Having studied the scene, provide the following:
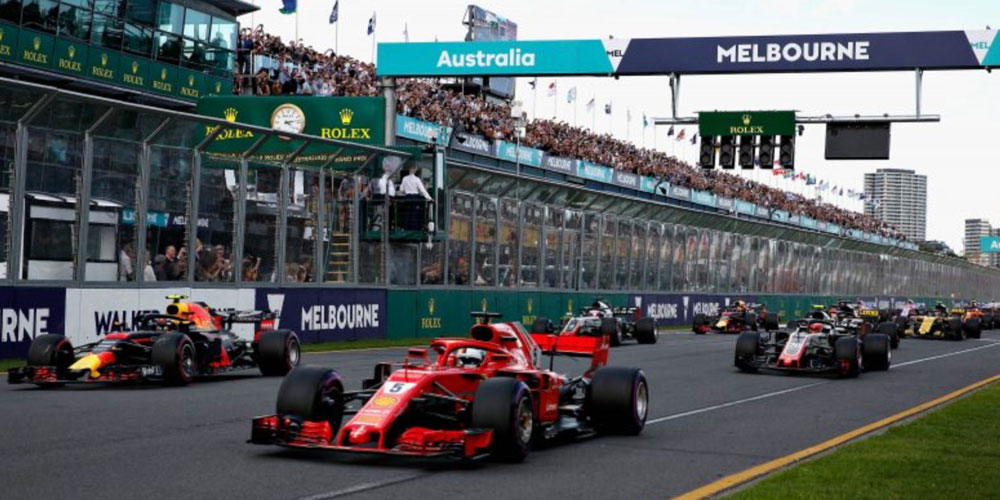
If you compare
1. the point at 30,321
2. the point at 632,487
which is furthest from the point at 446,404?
the point at 30,321

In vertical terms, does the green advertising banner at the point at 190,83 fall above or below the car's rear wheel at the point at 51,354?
above

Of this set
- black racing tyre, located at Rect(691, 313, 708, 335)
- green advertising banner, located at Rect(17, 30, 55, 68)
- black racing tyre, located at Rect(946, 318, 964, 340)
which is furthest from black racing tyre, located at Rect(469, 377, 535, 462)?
black racing tyre, located at Rect(946, 318, 964, 340)

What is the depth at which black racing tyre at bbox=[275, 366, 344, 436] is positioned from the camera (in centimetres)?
984

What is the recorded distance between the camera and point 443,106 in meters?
46.7

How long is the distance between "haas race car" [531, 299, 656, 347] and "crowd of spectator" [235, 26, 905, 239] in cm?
1183

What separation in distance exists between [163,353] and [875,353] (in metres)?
13.2

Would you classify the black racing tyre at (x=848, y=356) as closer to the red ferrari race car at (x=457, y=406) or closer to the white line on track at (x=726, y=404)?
the white line on track at (x=726, y=404)

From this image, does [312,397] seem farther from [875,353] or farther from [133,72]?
[133,72]

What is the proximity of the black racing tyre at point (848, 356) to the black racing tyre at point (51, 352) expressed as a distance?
12085 mm

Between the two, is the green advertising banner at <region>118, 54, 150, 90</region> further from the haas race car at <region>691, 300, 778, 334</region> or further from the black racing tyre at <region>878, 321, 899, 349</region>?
the black racing tyre at <region>878, 321, 899, 349</region>

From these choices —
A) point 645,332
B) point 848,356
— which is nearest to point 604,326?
point 645,332

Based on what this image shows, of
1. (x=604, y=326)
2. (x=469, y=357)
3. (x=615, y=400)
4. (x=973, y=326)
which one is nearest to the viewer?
(x=469, y=357)

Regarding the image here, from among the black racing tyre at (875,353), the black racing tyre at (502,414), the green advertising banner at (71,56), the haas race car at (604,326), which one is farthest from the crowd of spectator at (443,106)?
the black racing tyre at (502,414)

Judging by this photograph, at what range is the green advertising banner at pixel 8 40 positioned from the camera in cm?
2850
